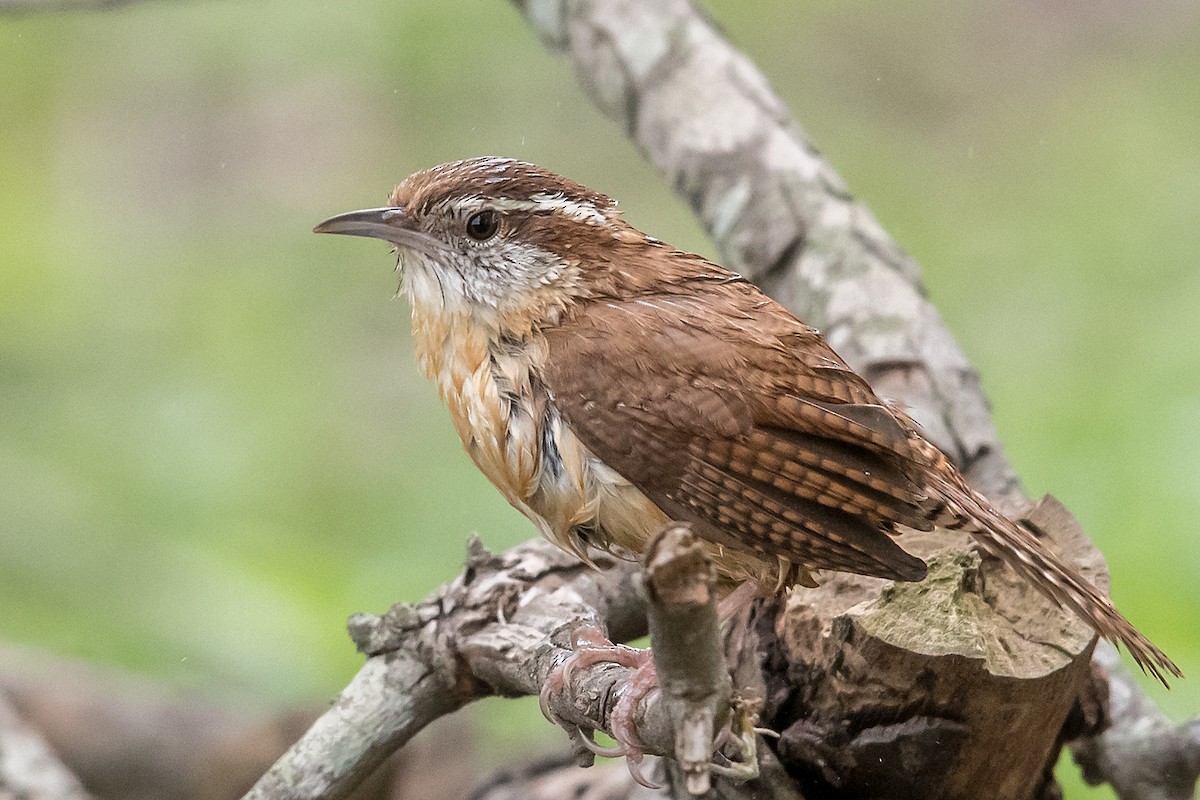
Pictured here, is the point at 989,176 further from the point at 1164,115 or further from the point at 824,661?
the point at 824,661

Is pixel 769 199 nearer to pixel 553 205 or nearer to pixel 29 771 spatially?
pixel 553 205

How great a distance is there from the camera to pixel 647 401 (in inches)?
104

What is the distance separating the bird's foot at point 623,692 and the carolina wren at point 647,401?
9.0 inches

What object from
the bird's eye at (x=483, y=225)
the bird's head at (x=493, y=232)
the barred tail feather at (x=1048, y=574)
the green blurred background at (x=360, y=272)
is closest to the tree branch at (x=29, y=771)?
the green blurred background at (x=360, y=272)

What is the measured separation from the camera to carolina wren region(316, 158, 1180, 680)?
261 centimetres

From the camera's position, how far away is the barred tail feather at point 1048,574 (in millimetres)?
2549

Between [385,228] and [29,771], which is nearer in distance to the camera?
[385,228]

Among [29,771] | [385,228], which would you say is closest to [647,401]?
[385,228]

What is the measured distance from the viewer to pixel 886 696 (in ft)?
8.71

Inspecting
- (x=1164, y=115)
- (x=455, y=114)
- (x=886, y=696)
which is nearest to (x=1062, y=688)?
(x=886, y=696)

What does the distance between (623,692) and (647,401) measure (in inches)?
23.0

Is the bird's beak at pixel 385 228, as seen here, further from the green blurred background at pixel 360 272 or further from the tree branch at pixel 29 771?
the green blurred background at pixel 360 272

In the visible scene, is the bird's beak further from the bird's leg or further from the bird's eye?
the bird's leg

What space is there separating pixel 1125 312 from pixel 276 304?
15.0 feet
